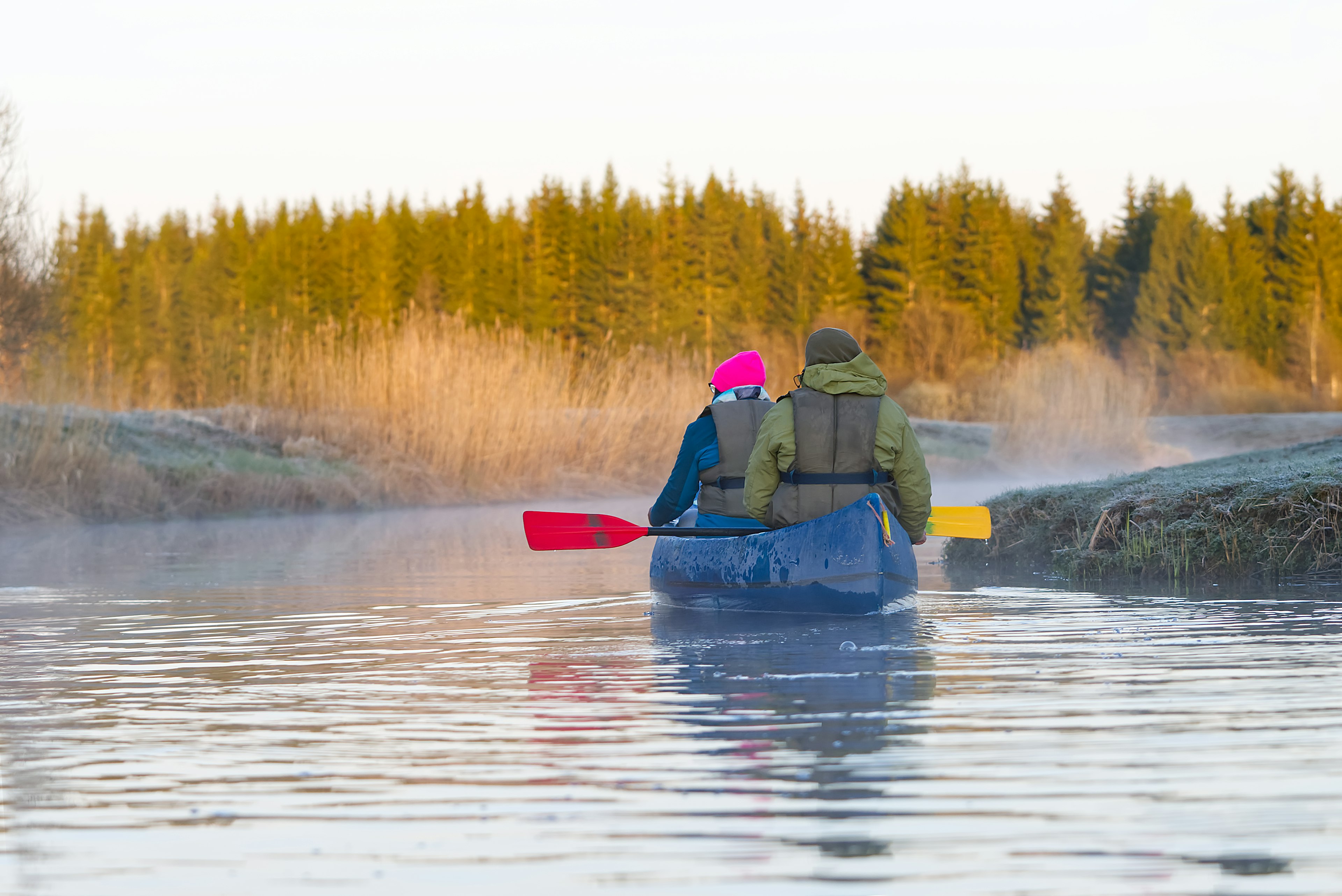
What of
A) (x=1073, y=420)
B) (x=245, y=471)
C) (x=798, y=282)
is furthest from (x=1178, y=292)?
(x=245, y=471)

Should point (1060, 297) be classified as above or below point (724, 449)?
above

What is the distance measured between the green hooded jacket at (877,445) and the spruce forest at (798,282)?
41070 millimetres

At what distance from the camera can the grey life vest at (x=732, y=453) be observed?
7.86m

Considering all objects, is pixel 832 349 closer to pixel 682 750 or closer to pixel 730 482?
pixel 730 482

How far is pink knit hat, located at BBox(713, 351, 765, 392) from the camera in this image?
7.96 metres

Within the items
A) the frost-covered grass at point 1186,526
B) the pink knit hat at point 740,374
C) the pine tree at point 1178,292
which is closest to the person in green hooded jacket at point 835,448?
the pink knit hat at point 740,374

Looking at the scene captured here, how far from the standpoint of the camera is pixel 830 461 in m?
7.26

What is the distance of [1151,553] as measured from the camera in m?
8.98

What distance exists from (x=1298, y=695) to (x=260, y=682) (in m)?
3.60

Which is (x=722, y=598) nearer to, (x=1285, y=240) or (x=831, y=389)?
(x=831, y=389)

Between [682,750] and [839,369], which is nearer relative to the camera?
[682,750]

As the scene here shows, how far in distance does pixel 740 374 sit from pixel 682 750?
3.83m

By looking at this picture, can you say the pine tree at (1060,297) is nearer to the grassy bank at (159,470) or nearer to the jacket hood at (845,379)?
the grassy bank at (159,470)

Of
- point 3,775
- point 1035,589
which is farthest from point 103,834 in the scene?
point 1035,589
